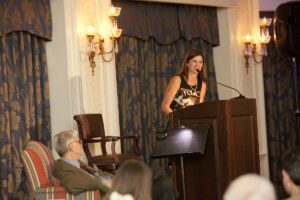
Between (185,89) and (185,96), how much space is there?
0.06m

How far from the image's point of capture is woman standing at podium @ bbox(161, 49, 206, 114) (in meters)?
5.31

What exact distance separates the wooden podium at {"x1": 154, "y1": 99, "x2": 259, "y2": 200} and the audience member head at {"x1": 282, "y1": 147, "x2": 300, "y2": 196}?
193 cm

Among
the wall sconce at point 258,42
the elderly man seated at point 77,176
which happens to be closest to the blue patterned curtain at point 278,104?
the wall sconce at point 258,42

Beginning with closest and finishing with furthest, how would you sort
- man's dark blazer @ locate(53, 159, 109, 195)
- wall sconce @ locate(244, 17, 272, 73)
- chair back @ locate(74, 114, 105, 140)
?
man's dark blazer @ locate(53, 159, 109, 195) → chair back @ locate(74, 114, 105, 140) → wall sconce @ locate(244, 17, 272, 73)

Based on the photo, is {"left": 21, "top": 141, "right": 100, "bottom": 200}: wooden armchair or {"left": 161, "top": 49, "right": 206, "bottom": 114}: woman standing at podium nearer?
{"left": 21, "top": 141, "right": 100, "bottom": 200}: wooden armchair

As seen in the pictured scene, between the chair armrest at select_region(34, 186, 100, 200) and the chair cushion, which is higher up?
the chair cushion

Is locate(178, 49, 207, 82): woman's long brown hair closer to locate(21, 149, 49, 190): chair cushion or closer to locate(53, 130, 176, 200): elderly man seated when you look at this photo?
locate(53, 130, 176, 200): elderly man seated

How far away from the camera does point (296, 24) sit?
20.4ft

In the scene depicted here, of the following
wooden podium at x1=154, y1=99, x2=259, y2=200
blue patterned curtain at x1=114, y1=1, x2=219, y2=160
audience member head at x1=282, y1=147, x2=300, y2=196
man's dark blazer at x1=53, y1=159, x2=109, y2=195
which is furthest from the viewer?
blue patterned curtain at x1=114, y1=1, x2=219, y2=160

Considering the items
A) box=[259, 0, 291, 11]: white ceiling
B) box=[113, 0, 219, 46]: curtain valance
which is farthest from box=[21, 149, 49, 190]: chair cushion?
box=[259, 0, 291, 11]: white ceiling

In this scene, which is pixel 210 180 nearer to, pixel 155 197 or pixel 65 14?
pixel 155 197

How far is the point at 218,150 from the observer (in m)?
4.60

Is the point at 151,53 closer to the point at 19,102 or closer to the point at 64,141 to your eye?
the point at 19,102

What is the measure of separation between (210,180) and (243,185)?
2.82m
